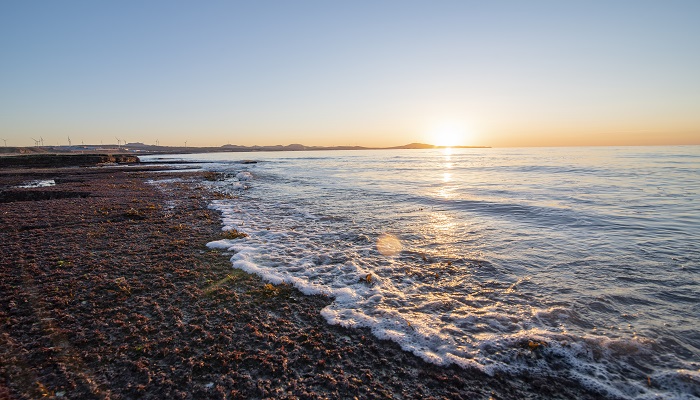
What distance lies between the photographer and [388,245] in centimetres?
1191

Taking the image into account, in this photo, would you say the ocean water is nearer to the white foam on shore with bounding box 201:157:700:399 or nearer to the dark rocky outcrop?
the white foam on shore with bounding box 201:157:700:399

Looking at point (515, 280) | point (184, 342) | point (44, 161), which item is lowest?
point (515, 280)

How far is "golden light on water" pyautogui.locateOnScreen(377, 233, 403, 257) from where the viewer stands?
11.1 metres

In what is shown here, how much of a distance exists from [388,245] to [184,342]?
7901mm

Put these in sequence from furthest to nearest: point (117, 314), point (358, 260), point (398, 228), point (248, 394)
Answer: point (398, 228), point (358, 260), point (117, 314), point (248, 394)

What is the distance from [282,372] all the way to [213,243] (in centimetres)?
768

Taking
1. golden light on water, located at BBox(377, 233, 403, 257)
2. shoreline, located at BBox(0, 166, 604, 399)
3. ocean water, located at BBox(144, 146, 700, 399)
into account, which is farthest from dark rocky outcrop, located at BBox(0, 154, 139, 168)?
golden light on water, located at BBox(377, 233, 403, 257)

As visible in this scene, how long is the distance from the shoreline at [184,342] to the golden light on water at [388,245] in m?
4.27

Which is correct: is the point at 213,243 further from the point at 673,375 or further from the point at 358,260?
the point at 673,375

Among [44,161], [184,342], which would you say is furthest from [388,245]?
[44,161]

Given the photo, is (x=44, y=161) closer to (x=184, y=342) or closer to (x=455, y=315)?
(x=184, y=342)

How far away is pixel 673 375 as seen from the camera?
4.90 meters

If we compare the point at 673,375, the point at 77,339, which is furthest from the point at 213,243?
the point at 673,375

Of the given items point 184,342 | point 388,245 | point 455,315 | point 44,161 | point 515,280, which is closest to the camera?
point 184,342
